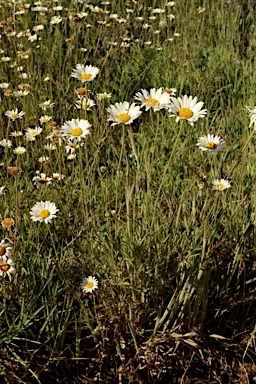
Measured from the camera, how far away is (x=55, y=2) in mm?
3553

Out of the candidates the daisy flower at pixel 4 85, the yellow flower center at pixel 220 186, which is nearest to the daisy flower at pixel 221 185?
the yellow flower center at pixel 220 186

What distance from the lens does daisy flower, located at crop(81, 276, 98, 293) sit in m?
1.56

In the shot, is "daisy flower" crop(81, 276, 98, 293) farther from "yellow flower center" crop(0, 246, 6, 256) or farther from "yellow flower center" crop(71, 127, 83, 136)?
"yellow flower center" crop(71, 127, 83, 136)

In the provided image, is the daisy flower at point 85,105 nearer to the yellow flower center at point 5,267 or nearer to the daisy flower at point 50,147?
the daisy flower at point 50,147

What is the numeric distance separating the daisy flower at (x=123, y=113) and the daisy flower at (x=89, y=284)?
0.52 m

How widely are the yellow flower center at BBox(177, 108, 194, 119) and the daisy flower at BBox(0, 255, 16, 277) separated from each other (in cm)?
65

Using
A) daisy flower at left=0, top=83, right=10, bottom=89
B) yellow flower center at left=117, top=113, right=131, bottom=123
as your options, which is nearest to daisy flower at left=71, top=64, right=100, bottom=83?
yellow flower center at left=117, top=113, right=131, bottom=123

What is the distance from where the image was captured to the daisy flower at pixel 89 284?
5.13 feet

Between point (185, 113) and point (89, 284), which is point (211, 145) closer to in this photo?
point (185, 113)

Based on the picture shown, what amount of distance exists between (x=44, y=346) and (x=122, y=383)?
278 millimetres

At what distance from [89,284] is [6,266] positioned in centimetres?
29

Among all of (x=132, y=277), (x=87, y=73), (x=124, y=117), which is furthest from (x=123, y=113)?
(x=132, y=277)

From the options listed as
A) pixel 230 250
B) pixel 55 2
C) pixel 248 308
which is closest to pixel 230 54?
pixel 55 2

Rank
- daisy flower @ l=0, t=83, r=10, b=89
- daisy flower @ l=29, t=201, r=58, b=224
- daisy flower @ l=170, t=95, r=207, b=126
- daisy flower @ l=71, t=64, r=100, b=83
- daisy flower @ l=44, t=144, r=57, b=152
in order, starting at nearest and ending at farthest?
daisy flower @ l=170, t=95, r=207, b=126, daisy flower @ l=29, t=201, r=58, b=224, daisy flower @ l=71, t=64, r=100, b=83, daisy flower @ l=44, t=144, r=57, b=152, daisy flower @ l=0, t=83, r=10, b=89
